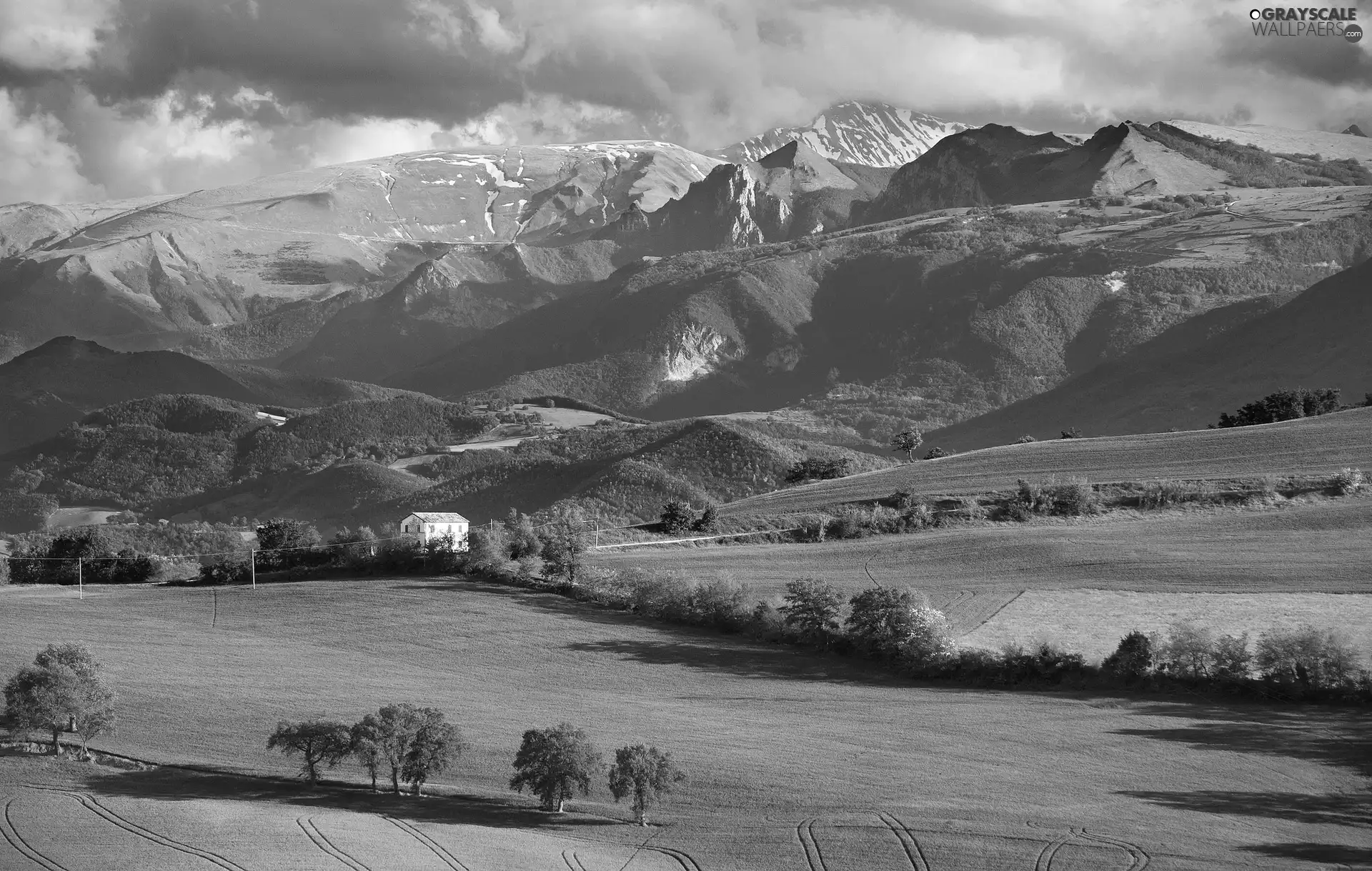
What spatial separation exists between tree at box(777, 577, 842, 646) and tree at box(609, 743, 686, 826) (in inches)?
1327

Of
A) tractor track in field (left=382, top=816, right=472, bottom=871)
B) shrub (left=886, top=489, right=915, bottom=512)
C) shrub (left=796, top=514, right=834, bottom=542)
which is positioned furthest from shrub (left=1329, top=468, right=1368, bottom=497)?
tractor track in field (left=382, top=816, right=472, bottom=871)

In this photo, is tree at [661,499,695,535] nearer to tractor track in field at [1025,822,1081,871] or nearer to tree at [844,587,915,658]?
tree at [844,587,915,658]

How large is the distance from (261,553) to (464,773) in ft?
256

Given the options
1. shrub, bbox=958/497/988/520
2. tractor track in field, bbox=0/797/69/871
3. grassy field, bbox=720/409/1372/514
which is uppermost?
grassy field, bbox=720/409/1372/514

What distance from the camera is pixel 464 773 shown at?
81.7 metres

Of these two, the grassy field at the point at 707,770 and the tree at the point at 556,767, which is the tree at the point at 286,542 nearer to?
the grassy field at the point at 707,770

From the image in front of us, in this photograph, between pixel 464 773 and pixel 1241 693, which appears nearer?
pixel 464 773

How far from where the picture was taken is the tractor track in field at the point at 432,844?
221 ft

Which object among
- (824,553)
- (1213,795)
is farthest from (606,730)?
(824,553)

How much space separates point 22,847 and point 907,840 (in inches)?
1411

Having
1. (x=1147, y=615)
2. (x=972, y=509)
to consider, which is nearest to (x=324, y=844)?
(x=1147, y=615)

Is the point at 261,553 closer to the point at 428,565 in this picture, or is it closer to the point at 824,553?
the point at 428,565

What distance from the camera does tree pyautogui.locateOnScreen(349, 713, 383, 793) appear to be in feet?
263

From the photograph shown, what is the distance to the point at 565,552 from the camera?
12962 cm
